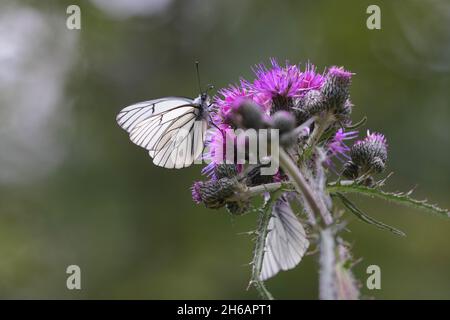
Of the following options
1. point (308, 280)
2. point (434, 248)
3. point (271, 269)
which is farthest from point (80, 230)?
point (271, 269)

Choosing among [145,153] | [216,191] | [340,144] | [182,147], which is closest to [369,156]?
[340,144]

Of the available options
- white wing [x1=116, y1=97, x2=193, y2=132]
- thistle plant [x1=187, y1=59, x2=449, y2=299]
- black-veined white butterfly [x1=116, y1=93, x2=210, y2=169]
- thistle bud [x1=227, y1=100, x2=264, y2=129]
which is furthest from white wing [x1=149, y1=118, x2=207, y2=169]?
thistle bud [x1=227, y1=100, x2=264, y2=129]

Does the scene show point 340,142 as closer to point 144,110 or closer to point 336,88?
point 336,88

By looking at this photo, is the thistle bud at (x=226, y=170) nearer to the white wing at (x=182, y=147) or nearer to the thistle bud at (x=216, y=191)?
the thistle bud at (x=216, y=191)

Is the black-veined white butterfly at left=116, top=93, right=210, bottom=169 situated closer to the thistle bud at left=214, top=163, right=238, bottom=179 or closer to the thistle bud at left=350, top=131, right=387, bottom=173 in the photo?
the thistle bud at left=214, top=163, right=238, bottom=179

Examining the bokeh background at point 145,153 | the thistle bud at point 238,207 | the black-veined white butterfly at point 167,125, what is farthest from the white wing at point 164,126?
the bokeh background at point 145,153

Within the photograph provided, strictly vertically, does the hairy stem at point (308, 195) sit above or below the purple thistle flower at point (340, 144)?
below
